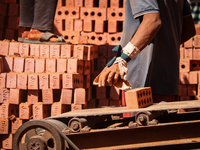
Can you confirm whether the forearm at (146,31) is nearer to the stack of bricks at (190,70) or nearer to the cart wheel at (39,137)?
the cart wheel at (39,137)

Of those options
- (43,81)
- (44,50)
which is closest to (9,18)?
(44,50)

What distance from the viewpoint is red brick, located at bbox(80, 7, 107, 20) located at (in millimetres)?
6316

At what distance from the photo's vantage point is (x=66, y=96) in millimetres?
4262

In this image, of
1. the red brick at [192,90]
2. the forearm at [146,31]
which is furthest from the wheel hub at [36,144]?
the red brick at [192,90]

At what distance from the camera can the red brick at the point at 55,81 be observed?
417cm

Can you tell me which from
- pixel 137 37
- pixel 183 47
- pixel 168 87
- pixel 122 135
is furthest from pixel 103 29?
pixel 122 135

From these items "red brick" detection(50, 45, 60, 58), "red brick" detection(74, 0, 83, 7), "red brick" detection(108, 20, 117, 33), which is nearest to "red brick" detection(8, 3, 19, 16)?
Answer: "red brick" detection(74, 0, 83, 7)

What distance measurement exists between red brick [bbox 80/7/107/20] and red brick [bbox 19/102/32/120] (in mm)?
2859

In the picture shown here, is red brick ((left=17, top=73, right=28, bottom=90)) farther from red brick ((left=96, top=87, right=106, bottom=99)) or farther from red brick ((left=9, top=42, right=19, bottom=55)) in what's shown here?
red brick ((left=96, top=87, right=106, bottom=99))

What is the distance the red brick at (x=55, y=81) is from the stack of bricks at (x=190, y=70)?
253cm

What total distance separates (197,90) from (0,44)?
12.2ft

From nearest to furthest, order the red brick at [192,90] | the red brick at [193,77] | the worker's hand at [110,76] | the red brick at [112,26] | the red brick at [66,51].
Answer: the worker's hand at [110,76], the red brick at [66,51], the red brick at [193,77], the red brick at [192,90], the red brick at [112,26]

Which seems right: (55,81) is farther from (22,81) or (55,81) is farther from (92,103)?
(92,103)

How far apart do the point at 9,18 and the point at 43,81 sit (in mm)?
3042
